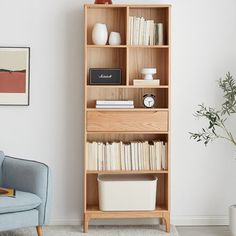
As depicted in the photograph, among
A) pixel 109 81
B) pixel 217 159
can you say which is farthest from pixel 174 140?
pixel 109 81

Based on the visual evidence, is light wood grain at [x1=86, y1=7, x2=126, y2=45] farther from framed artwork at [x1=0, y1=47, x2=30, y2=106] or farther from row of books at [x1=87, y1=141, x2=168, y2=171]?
row of books at [x1=87, y1=141, x2=168, y2=171]

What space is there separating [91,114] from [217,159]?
127 cm

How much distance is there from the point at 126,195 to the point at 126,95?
912 millimetres

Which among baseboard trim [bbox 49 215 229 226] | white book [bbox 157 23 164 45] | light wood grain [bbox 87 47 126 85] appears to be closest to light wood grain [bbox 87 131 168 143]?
light wood grain [bbox 87 47 126 85]

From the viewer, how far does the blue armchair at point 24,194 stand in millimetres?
3986

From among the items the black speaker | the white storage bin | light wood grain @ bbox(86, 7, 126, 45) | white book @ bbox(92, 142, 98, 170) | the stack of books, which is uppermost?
light wood grain @ bbox(86, 7, 126, 45)

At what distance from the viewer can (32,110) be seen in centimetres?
476

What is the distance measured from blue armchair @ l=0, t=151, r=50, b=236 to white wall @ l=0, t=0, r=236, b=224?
0.37 metres

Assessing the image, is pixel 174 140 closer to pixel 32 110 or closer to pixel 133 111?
pixel 133 111

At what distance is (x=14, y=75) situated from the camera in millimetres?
4711

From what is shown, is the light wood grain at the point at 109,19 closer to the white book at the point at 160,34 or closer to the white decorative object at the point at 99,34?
the white decorative object at the point at 99,34

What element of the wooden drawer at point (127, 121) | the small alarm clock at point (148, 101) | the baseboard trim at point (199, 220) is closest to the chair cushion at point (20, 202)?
the wooden drawer at point (127, 121)

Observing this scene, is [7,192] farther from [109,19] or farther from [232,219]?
[232,219]

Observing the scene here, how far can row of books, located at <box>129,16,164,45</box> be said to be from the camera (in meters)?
4.57
